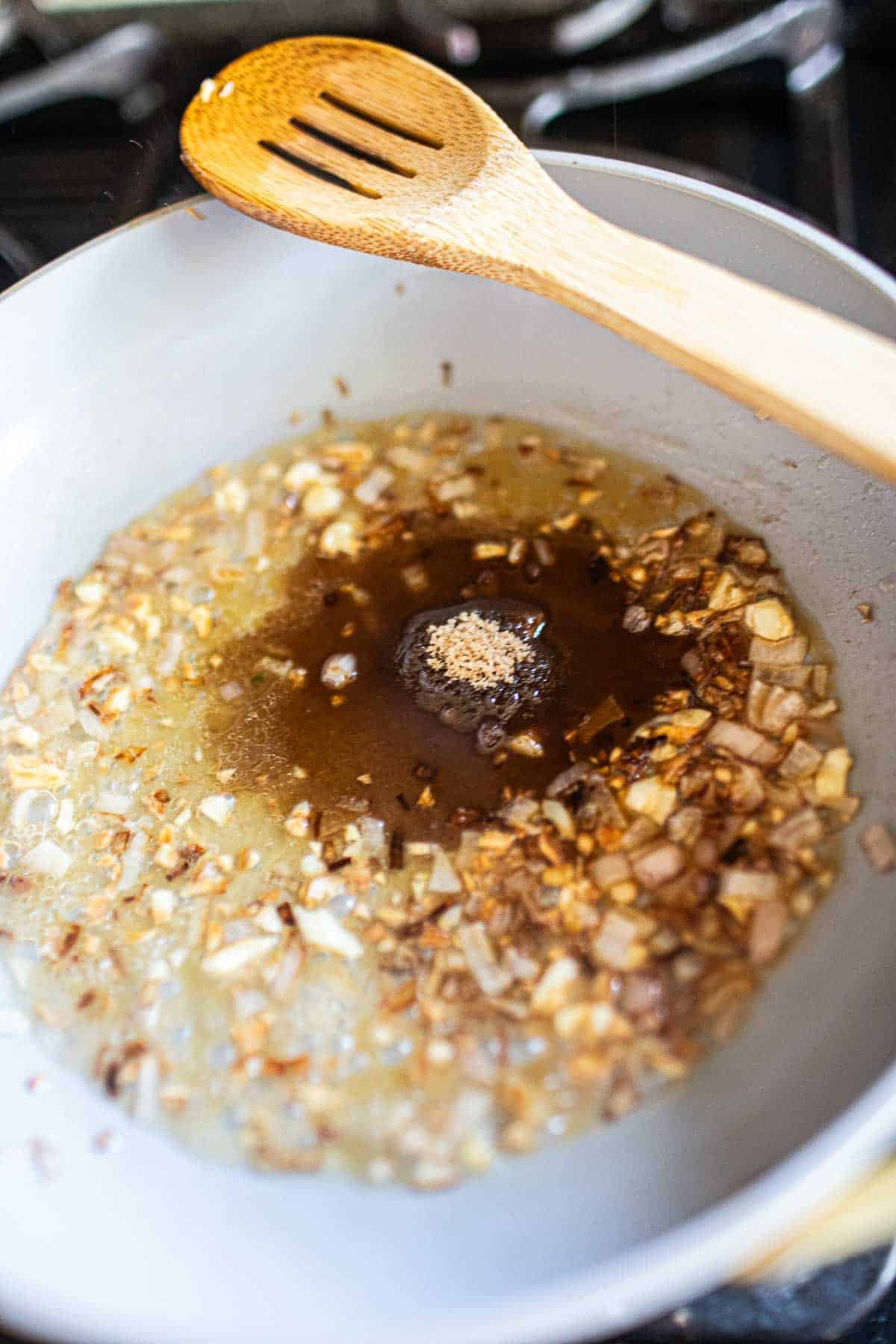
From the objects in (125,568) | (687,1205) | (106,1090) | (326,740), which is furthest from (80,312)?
(687,1205)

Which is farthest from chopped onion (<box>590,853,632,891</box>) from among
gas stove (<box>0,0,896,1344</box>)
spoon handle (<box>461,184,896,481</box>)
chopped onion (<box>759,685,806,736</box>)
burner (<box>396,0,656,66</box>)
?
burner (<box>396,0,656,66</box>)

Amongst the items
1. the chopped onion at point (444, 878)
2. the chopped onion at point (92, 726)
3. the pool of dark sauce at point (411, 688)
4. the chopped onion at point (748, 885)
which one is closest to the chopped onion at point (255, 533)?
the pool of dark sauce at point (411, 688)

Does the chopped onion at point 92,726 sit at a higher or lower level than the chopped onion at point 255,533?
higher

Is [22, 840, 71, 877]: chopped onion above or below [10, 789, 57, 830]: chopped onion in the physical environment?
below

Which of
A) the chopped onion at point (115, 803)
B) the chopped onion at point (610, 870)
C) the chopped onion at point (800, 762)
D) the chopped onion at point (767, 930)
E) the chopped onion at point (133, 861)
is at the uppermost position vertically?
the chopped onion at point (115, 803)

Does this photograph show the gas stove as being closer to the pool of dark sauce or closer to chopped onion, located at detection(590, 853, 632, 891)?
the pool of dark sauce

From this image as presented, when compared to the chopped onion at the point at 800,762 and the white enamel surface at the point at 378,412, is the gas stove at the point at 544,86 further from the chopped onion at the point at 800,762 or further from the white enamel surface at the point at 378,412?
the chopped onion at the point at 800,762

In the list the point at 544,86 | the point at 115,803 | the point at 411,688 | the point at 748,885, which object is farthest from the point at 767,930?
the point at 544,86
